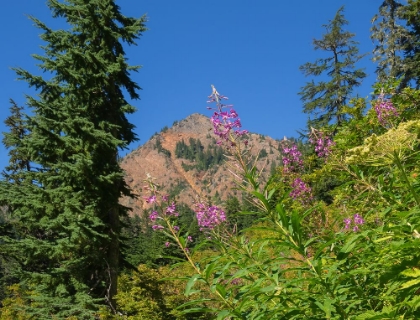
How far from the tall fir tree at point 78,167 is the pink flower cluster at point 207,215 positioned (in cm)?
822

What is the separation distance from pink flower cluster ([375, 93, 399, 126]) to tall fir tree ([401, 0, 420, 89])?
13129 mm

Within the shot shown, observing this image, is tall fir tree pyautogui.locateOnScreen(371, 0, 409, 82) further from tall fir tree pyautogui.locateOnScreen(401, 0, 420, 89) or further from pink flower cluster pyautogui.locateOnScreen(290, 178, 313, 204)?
pink flower cluster pyautogui.locateOnScreen(290, 178, 313, 204)

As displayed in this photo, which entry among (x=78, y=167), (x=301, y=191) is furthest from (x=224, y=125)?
(x=78, y=167)

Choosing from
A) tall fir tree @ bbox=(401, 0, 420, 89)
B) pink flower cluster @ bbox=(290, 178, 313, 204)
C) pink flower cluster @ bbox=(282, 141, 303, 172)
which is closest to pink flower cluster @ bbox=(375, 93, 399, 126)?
pink flower cluster @ bbox=(282, 141, 303, 172)

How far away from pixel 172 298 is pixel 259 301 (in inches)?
440

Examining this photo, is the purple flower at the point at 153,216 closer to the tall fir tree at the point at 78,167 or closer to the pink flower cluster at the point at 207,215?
the pink flower cluster at the point at 207,215

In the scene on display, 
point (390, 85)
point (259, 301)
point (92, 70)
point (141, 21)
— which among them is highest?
point (141, 21)

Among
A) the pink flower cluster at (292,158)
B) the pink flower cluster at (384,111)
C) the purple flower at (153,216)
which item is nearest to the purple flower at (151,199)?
the purple flower at (153,216)

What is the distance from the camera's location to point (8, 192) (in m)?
12.1

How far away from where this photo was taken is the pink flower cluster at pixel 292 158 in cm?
513

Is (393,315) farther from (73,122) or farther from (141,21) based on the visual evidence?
(141,21)

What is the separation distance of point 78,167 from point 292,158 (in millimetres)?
7611

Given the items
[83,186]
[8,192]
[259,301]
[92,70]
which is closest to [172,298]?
[83,186]

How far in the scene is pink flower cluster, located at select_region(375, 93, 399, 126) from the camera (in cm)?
525
